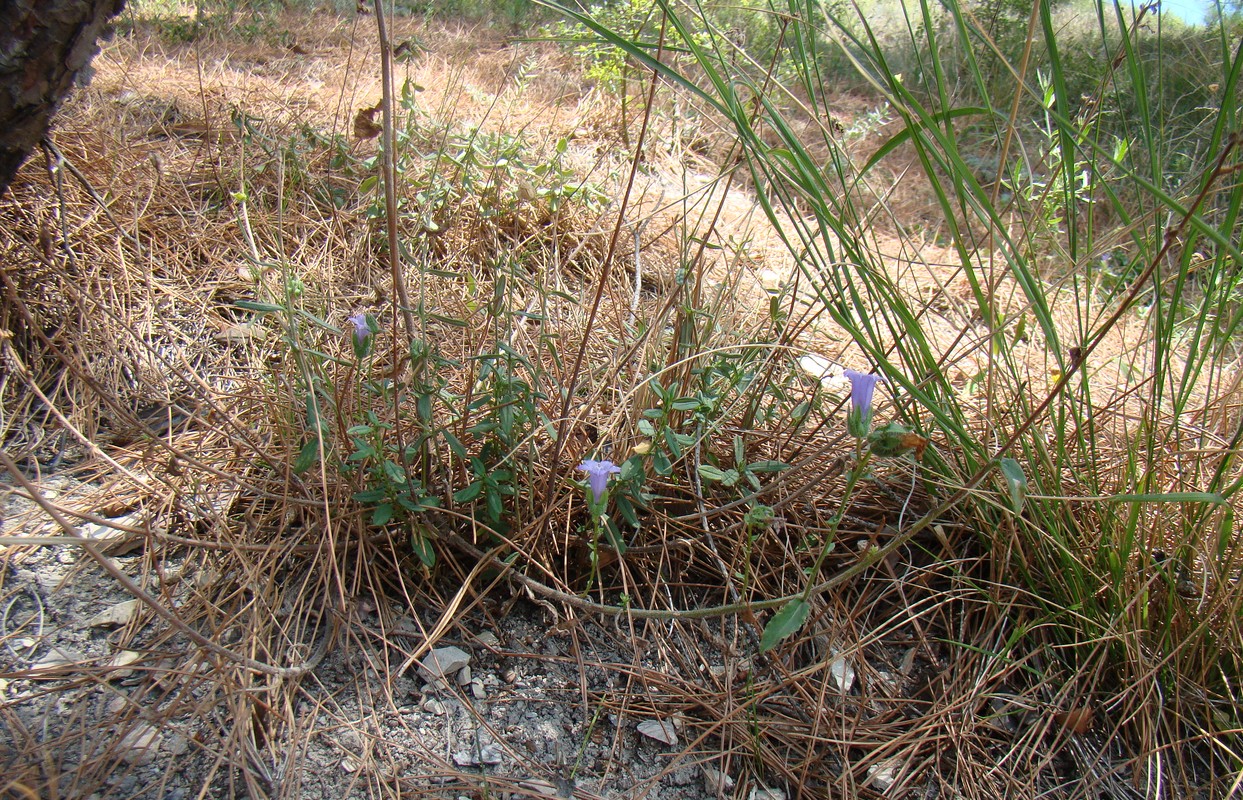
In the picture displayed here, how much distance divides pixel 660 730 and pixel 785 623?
440 millimetres

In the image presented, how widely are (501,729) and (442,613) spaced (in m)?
0.24

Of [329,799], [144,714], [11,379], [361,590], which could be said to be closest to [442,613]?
[361,590]

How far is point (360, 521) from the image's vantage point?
1413mm

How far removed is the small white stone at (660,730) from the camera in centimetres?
133

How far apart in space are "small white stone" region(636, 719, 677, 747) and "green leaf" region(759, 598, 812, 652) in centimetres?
40

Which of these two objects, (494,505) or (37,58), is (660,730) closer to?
(494,505)

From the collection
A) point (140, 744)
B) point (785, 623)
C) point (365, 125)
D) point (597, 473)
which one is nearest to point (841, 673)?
point (785, 623)

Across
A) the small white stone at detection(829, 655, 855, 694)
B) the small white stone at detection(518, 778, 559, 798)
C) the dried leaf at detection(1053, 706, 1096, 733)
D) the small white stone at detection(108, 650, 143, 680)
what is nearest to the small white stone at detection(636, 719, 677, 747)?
the small white stone at detection(518, 778, 559, 798)

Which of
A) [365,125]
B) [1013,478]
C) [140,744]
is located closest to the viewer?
Result: [1013,478]

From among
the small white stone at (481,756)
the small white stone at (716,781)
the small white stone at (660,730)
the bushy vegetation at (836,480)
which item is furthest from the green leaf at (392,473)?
the small white stone at (716,781)

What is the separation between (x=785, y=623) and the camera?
102cm

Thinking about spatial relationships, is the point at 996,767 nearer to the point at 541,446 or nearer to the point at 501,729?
the point at 501,729

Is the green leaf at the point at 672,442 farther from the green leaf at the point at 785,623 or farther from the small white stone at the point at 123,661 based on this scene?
the small white stone at the point at 123,661

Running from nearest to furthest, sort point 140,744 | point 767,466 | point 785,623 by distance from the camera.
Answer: point 785,623 < point 140,744 < point 767,466
